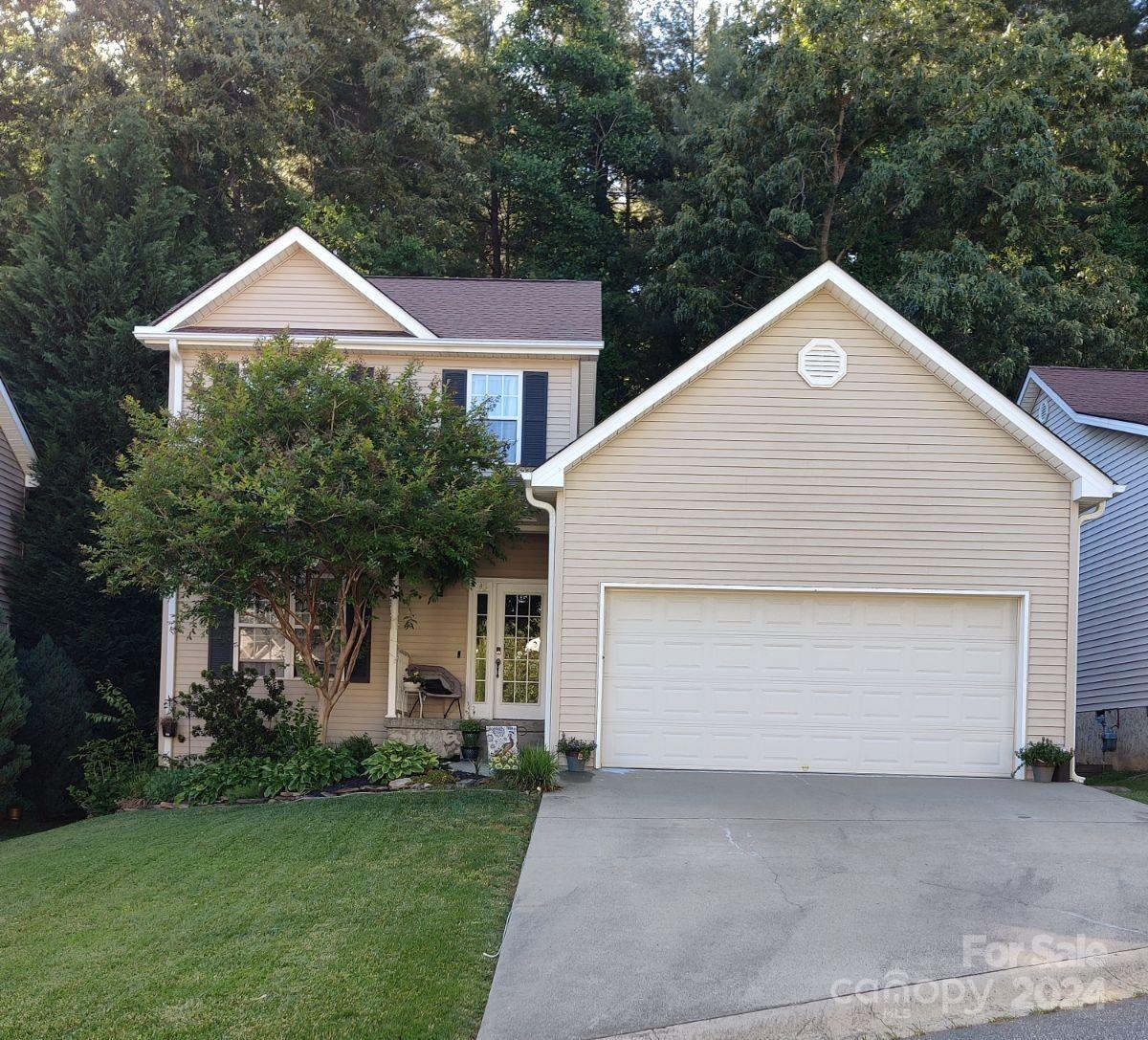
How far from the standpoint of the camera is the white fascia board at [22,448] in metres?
18.1

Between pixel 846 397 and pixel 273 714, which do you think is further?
pixel 273 714

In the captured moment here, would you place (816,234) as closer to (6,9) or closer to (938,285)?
(938,285)

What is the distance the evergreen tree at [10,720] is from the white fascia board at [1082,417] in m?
15.1

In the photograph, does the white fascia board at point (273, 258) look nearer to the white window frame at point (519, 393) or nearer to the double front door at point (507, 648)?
the white window frame at point (519, 393)

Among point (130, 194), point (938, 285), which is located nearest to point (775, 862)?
point (938, 285)

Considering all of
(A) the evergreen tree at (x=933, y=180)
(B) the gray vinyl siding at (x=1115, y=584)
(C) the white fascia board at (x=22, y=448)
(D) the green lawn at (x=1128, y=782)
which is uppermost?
(A) the evergreen tree at (x=933, y=180)

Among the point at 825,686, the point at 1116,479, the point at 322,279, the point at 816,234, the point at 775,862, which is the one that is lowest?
the point at 775,862

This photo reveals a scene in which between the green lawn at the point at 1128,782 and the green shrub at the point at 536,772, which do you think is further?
the green lawn at the point at 1128,782

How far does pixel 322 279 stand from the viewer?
1648 cm

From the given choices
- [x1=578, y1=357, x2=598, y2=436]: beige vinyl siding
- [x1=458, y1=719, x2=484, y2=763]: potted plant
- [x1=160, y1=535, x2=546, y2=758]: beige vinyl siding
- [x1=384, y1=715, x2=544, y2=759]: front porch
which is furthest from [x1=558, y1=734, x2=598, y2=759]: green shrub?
[x1=578, y1=357, x2=598, y2=436]: beige vinyl siding

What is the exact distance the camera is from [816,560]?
42.7 feet

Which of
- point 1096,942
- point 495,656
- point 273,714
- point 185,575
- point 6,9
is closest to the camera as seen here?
point 1096,942

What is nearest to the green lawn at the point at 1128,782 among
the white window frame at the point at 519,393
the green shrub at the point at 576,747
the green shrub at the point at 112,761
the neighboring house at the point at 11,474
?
the green shrub at the point at 576,747

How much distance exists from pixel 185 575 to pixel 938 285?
15.5 meters
